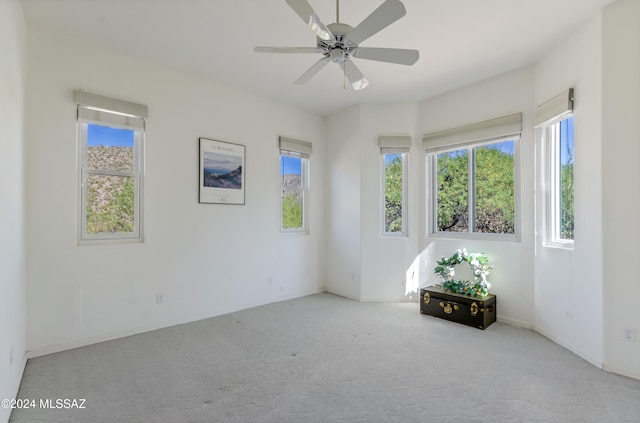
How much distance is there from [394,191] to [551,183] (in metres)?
1.92

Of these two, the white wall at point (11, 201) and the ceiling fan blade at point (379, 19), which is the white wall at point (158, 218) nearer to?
the white wall at point (11, 201)

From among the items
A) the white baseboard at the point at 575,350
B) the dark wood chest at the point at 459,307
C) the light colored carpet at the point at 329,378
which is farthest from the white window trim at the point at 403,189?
the white baseboard at the point at 575,350

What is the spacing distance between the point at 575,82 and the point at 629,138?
76 cm

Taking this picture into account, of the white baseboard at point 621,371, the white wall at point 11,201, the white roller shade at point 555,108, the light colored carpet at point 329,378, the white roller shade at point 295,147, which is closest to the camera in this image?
the white wall at point 11,201

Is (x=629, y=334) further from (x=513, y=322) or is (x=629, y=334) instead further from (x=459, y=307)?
(x=459, y=307)

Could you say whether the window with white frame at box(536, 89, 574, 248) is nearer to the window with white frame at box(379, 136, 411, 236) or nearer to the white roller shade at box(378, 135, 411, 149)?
the white roller shade at box(378, 135, 411, 149)

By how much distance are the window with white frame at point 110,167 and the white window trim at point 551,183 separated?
14.0ft

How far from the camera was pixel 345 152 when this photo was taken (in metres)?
4.99

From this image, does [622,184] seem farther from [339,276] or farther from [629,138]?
[339,276]

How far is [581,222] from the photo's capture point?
2881 millimetres

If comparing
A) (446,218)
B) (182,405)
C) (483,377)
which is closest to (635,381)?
(483,377)

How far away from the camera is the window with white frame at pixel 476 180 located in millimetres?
3820

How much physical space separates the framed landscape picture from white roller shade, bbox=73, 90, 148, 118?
72 centimetres

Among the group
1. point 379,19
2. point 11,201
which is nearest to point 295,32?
point 379,19
